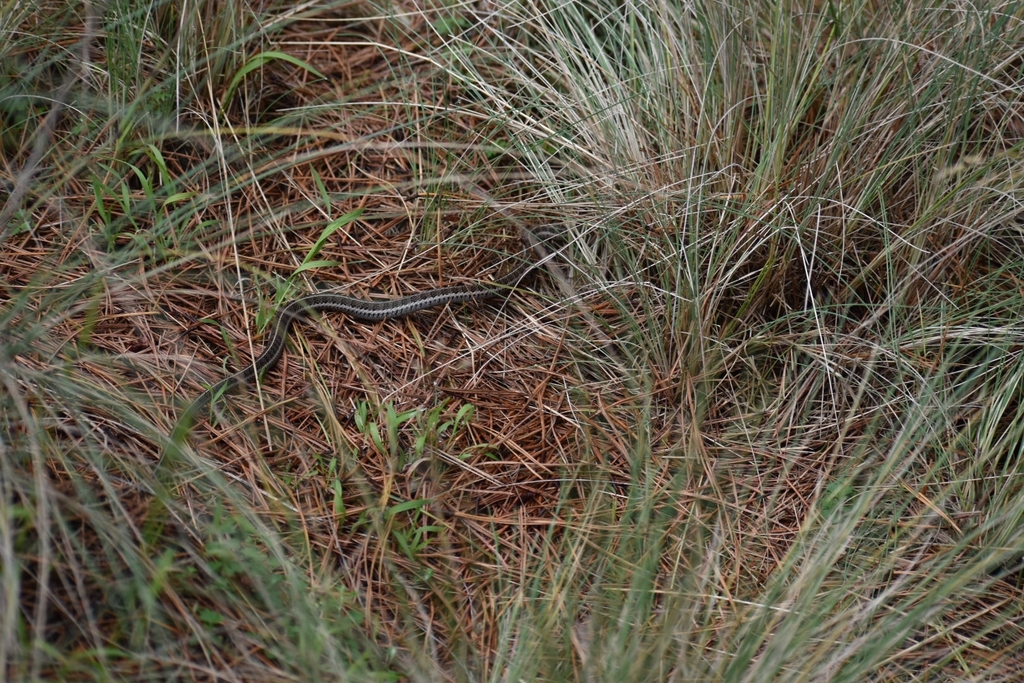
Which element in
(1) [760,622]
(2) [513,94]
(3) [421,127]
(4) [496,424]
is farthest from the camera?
(3) [421,127]

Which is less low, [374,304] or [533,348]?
[374,304]

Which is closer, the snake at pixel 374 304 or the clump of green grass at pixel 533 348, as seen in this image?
Result: the clump of green grass at pixel 533 348

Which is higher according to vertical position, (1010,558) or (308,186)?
(308,186)

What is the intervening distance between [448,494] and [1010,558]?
1837 mm

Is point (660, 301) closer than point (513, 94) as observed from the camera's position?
Yes

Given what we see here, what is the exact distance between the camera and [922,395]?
291cm

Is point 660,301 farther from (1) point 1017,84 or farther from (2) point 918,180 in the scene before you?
(1) point 1017,84

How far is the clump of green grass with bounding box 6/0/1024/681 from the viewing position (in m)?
2.33

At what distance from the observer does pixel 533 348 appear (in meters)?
3.44

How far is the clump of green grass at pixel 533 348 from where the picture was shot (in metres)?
2.33

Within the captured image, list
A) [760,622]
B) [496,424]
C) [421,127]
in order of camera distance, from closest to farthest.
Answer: [760,622] → [496,424] → [421,127]

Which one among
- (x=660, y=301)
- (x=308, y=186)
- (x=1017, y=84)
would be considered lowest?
(x=660, y=301)

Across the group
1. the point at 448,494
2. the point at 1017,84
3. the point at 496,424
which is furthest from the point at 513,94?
the point at 1017,84

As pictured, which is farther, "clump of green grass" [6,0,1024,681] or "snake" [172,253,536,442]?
"snake" [172,253,536,442]
